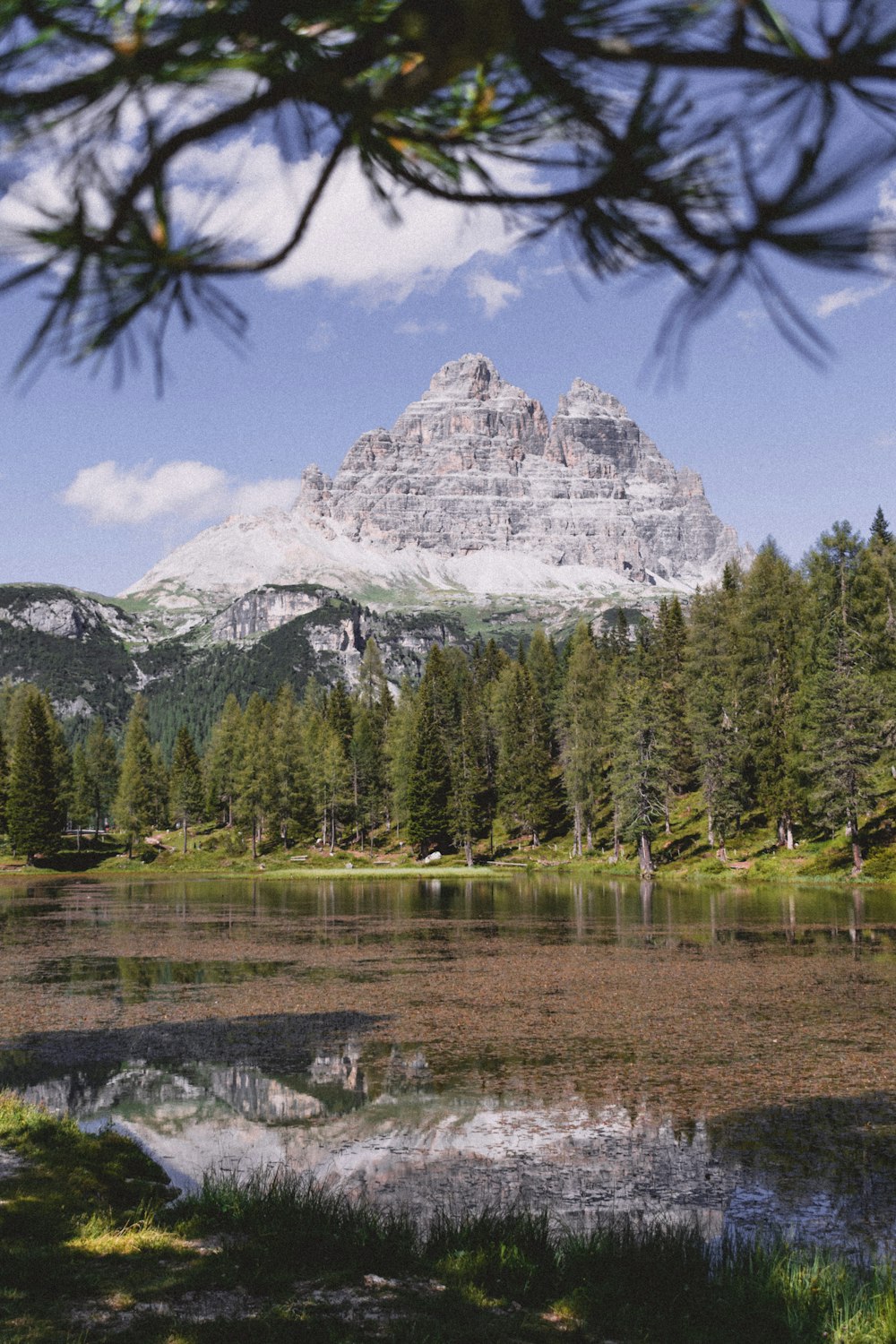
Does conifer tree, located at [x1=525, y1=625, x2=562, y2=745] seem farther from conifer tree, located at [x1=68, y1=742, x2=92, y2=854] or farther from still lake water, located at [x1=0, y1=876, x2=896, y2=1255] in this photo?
still lake water, located at [x1=0, y1=876, x2=896, y2=1255]

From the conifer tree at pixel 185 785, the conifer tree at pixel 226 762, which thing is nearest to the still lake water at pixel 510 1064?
the conifer tree at pixel 185 785

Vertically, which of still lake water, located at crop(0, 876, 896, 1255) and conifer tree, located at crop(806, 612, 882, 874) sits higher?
conifer tree, located at crop(806, 612, 882, 874)

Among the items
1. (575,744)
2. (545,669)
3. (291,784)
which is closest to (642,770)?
(575,744)

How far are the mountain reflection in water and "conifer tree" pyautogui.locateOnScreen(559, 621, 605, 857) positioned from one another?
6568cm

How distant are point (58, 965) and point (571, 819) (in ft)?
216

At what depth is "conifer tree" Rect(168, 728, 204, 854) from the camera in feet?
339

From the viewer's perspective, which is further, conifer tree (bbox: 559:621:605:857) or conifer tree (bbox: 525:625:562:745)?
conifer tree (bbox: 525:625:562:745)

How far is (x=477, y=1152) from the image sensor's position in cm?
1091

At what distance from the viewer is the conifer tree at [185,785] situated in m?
103

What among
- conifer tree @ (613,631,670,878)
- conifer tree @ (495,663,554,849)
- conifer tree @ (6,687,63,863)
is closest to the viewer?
conifer tree @ (613,631,670,878)

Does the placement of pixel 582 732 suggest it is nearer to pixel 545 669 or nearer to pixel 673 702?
pixel 673 702

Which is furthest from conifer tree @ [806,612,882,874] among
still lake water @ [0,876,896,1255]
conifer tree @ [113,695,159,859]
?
conifer tree @ [113,695,159,859]

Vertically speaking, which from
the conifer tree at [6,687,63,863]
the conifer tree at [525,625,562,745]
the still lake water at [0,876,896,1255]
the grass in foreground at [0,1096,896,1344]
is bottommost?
the still lake water at [0,876,896,1255]

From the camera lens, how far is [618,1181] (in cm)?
1007
